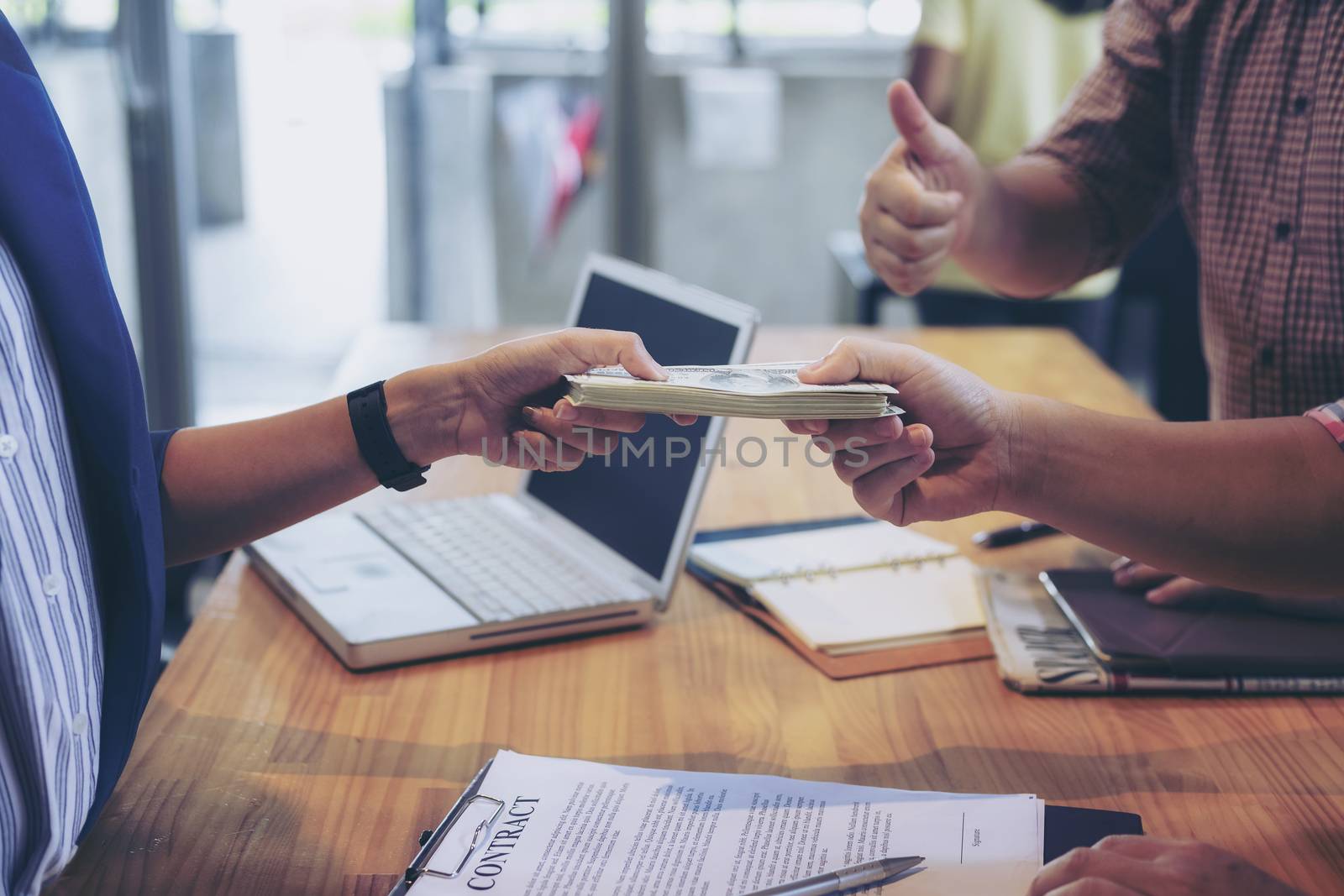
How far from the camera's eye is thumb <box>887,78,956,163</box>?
4.11 ft

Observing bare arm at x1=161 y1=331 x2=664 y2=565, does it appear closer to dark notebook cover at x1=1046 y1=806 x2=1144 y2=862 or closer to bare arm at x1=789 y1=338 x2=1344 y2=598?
bare arm at x1=789 y1=338 x2=1344 y2=598

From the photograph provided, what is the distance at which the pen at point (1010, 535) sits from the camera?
130 cm

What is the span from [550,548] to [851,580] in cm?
30

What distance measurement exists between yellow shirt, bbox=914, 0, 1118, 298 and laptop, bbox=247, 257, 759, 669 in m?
1.53

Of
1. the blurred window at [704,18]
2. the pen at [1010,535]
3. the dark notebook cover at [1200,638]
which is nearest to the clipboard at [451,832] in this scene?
the dark notebook cover at [1200,638]

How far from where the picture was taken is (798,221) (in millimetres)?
4156

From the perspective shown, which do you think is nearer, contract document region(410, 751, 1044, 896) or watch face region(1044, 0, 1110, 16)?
contract document region(410, 751, 1044, 896)

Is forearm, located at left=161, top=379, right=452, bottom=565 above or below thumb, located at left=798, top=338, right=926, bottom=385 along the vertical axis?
below

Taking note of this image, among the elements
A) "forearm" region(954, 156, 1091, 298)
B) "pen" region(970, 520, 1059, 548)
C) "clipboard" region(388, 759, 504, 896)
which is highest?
"forearm" region(954, 156, 1091, 298)

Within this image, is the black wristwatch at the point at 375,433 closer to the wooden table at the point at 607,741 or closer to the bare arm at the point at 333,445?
the bare arm at the point at 333,445

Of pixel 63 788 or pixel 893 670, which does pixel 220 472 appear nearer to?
pixel 63 788

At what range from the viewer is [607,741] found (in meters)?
0.93

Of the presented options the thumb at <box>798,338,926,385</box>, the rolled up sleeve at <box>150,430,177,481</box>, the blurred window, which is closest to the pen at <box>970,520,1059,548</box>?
the thumb at <box>798,338,926,385</box>

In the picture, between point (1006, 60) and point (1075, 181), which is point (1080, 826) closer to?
point (1075, 181)
